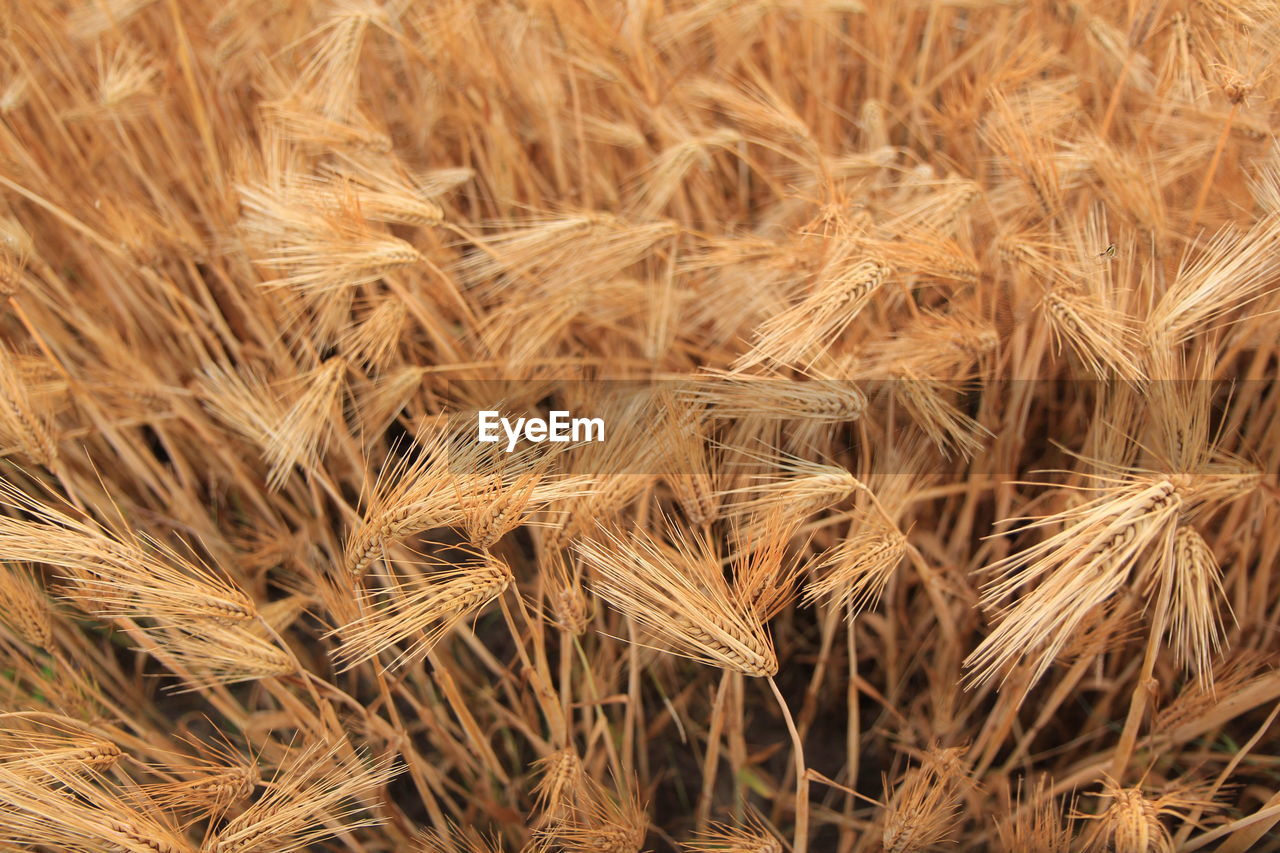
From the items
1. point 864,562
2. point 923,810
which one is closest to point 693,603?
point 864,562

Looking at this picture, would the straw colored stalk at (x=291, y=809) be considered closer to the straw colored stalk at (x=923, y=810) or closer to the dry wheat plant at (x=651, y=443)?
the dry wheat plant at (x=651, y=443)

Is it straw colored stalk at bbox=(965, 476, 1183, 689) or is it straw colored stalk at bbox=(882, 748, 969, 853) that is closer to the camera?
straw colored stalk at bbox=(965, 476, 1183, 689)

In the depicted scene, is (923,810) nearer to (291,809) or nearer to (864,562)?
(864,562)

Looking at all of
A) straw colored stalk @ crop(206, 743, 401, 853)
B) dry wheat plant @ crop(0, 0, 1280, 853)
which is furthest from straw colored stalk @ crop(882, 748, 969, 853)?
straw colored stalk @ crop(206, 743, 401, 853)

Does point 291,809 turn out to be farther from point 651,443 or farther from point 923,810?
point 923,810

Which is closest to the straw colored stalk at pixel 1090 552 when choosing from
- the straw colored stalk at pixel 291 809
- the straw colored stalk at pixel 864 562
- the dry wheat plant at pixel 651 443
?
the dry wheat plant at pixel 651 443

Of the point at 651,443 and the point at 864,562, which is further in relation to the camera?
the point at 651,443

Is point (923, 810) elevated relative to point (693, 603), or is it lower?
lower

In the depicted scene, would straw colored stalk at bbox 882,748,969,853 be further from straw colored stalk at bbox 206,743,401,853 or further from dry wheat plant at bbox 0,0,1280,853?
straw colored stalk at bbox 206,743,401,853

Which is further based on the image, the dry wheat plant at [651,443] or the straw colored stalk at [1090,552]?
the dry wheat plant at [651,443]
